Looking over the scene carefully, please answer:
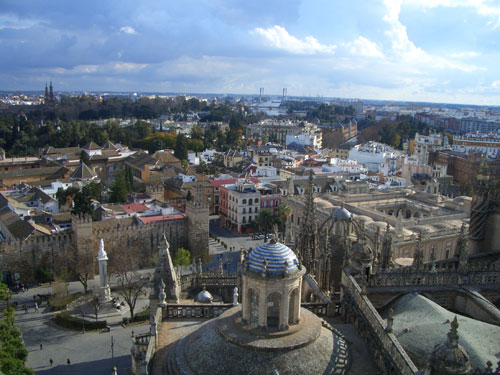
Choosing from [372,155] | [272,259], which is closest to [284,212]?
[272,259]

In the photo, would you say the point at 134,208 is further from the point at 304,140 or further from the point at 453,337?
the point at 304,140

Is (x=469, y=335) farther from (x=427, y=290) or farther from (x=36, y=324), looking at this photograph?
(x=36, y=324)

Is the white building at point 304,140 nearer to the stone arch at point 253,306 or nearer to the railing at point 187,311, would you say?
the railing at point 187,311

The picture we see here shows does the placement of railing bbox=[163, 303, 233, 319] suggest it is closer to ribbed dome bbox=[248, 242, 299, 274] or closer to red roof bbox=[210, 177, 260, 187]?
ribbed dome bbox=[248, 242, 299, 274]

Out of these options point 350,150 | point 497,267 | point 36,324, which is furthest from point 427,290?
point 350,150

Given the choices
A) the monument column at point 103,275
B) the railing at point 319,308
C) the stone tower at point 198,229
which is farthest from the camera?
the stone tower at point 198,229

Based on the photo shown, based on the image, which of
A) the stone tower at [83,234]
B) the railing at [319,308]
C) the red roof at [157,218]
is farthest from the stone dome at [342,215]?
the red roof at [157,218]
